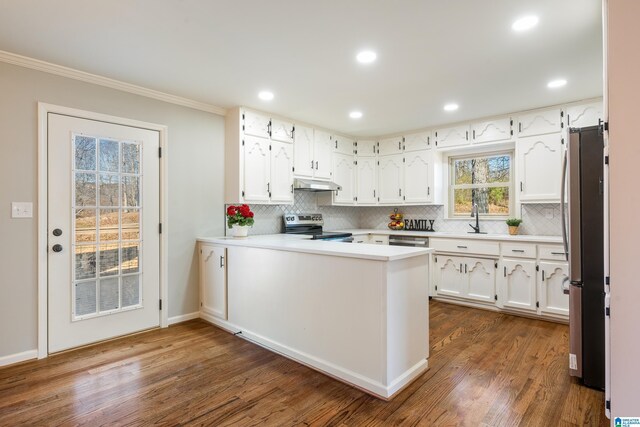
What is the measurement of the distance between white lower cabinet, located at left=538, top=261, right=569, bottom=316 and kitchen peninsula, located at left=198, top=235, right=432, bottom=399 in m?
1.91

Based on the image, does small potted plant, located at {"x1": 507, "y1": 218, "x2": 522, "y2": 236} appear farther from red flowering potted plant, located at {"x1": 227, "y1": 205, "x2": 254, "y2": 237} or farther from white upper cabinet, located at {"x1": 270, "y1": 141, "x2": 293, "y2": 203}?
red flowering potted plant, located at {"x1": 227, "y1": 205, "x2": 254, "y2": 237}

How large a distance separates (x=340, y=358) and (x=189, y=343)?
4.96ft

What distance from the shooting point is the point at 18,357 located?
2.61 metres

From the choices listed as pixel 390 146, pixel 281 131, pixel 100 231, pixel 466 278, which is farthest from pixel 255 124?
pixel 466 278

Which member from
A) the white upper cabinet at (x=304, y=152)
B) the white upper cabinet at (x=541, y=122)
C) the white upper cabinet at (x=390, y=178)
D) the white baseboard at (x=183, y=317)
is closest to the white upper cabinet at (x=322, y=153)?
the white upper cabinet at (x=304, y=152)

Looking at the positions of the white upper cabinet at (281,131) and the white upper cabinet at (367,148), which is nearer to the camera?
the white upper cabinet at (281,131)

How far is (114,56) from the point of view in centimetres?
257

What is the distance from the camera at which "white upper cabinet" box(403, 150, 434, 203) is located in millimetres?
4766

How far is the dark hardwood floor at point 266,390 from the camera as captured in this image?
1913 mm

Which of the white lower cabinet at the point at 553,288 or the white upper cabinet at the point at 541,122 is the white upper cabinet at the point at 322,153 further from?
the white lower cabinet at the point at 553,288

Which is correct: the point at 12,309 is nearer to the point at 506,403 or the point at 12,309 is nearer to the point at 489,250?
the point at 506,403

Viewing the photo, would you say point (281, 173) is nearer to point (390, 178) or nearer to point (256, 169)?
point (256, 169)

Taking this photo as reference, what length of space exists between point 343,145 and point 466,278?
2569mm

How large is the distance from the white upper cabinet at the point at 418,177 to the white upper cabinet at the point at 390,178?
0.33ft
